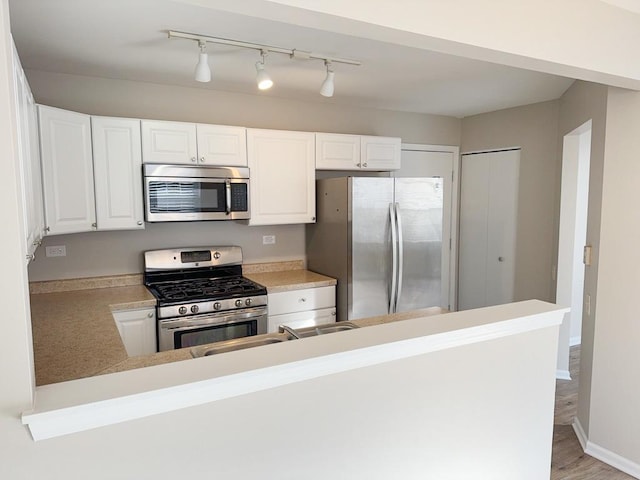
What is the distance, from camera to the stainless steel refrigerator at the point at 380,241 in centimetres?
348

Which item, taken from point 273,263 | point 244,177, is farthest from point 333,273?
point 244,177

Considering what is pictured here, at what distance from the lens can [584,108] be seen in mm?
3021

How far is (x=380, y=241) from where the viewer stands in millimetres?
3549

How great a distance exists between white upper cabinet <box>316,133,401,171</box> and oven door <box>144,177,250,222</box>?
782mm

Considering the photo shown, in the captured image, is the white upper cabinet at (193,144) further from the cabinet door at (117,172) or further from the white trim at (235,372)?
the white trim at (235,372)

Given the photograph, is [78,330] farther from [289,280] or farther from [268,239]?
[268,239]

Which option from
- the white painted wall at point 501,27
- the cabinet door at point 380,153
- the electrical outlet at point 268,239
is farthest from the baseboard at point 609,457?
the electrical outlet at point 268,239

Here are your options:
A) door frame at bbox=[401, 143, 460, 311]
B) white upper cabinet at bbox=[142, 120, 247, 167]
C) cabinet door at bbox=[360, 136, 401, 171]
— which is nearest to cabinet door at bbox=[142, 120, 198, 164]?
white upper cabinet at bbox=[142, 120, 247, 167]

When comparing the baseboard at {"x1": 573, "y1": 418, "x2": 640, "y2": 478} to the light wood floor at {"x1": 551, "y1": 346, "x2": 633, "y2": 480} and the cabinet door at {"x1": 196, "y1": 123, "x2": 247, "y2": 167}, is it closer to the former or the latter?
the light wood floor at {"x1": 551, "y1": 346, "x2": 633, "y2": 480}

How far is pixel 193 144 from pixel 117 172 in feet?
1.88

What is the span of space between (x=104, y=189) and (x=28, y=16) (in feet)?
3.88

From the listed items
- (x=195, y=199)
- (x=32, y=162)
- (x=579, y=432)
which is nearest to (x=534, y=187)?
(x=579, y=432)

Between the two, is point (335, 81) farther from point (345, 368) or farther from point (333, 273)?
point (345, 368)

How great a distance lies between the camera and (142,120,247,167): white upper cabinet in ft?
10.2
